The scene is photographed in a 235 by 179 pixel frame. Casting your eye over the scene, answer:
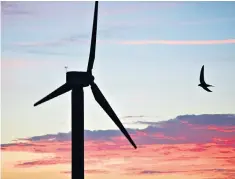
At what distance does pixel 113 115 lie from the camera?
66.5 meters

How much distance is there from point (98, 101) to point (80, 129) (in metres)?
4.60

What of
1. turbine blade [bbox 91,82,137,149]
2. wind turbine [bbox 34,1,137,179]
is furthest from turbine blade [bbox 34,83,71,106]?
turbine blade [bbox 91,82,137,149]

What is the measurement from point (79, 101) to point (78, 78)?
103 inches

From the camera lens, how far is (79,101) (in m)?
64.4

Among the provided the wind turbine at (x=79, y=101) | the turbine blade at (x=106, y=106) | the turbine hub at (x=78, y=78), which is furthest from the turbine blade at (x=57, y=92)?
the turbine blade at (x=106, y=106)

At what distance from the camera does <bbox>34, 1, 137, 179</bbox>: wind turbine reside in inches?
2517

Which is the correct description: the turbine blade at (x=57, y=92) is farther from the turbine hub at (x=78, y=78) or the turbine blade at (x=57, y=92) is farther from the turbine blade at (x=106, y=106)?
the turbine blade at (x=106, y=106)

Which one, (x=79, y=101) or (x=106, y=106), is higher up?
(x=79, y=101)

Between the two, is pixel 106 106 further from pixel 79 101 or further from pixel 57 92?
pixel 57 92

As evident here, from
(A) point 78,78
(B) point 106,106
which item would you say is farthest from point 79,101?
(B) point 106,106

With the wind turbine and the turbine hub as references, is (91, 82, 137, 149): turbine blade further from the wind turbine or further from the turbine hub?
the turbine hub

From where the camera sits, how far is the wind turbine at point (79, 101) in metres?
63.9

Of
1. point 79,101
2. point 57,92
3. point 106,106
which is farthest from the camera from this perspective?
point 57,92

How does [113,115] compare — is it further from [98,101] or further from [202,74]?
[202,74]
